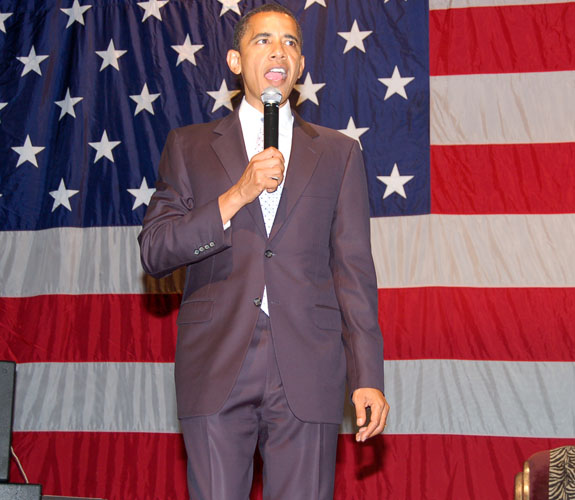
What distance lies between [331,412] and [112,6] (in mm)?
3248

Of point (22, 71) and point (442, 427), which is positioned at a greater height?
point (22, 71)

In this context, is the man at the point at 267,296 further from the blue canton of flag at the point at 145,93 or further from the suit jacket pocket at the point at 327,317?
the blue canton of flag at the point at 145,93

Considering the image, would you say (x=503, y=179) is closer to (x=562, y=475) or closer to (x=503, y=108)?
(x=503, y=108)

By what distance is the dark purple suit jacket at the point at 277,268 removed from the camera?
6.57ft

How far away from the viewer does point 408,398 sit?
13.3 feet

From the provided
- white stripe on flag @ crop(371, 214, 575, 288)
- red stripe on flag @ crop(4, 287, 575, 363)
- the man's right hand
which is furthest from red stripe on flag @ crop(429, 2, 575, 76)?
the man's right hand

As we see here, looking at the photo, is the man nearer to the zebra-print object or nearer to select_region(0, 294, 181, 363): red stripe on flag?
the zebra-print object

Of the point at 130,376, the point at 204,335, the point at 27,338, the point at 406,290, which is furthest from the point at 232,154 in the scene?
the point at 27,338

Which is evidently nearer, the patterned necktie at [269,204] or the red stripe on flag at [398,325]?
the patterned necktie at [269,204]

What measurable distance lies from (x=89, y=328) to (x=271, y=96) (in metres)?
2.70

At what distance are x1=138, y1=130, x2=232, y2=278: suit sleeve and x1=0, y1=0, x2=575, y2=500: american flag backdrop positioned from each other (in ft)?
6.85

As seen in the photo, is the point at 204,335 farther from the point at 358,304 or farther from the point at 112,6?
the point at 112,6

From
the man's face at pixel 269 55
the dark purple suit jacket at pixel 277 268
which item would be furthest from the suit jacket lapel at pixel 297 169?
the man's face at pixel 269 55

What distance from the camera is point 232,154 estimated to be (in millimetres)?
2178
